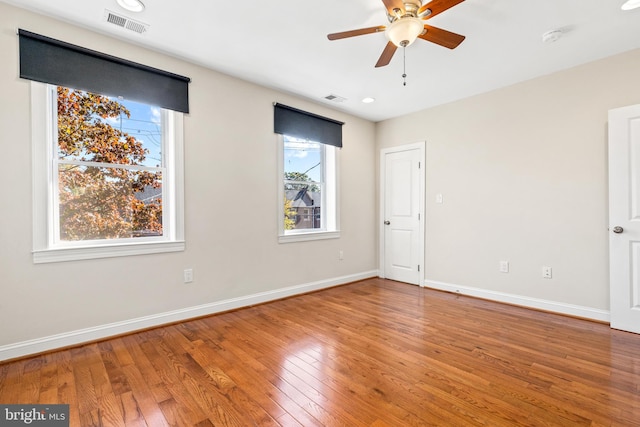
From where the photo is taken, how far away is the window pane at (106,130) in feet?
8.04

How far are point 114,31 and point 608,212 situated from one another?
4.79m

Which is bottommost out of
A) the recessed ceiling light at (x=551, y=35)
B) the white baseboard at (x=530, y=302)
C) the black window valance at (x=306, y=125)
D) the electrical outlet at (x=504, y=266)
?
the white baseboard at (x=530, y=302)

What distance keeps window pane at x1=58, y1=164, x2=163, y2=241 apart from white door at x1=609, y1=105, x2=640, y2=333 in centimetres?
437

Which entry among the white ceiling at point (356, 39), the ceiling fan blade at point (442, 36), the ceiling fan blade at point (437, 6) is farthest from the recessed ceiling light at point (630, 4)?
the ceiling fan blade at point (437, 6)

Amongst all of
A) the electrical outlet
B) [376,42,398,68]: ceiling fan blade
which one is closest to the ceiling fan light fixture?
[376,42,398,68]: ceiling fan blade

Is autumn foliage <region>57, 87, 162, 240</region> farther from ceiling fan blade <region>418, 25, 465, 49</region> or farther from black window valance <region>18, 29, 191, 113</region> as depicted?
ceiling fan blade <region>418, 25, 465, 49</region>

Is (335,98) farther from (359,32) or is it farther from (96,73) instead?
(96,73)

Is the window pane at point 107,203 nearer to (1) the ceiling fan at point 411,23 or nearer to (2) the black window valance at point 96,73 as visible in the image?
(2) the black window valance at point 96,73

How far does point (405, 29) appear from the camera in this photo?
1.98m

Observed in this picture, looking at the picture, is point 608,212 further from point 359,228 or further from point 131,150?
point 131,150

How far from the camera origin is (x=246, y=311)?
3.29 metres

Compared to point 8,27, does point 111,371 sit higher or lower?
lower

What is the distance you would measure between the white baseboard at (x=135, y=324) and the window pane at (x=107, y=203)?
0.78 m

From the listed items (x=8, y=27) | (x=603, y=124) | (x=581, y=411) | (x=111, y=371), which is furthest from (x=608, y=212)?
(x=8, y=27)
